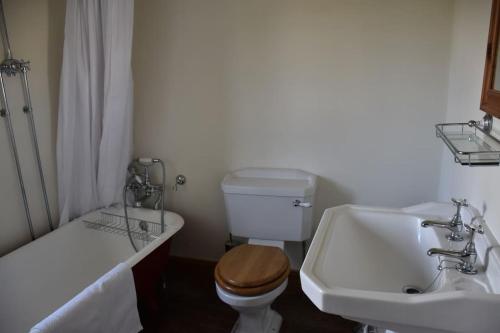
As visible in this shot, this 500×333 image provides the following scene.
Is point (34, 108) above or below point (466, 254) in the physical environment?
above

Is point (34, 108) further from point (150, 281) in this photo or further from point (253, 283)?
point (253, 283)

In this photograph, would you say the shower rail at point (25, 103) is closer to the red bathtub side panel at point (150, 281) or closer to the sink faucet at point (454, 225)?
the red bathtub side panel at point (150, 281)

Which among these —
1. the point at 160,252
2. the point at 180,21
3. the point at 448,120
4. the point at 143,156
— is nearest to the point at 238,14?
the point at 180,21

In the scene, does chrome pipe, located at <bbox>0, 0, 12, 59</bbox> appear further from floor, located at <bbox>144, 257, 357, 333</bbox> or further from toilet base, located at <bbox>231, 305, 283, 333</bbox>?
toilet base, located at <bbox>231, 305, 283, 333</bbox>

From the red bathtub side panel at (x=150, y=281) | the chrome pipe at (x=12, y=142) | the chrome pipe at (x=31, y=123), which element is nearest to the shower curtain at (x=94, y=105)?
the chrome pipe at (x=31, y=123)

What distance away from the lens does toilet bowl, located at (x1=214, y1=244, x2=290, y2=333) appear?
1899 millimetres

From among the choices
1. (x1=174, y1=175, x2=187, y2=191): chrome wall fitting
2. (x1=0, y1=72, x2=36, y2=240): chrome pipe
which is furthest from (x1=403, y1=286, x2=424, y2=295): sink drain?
(x1=0, y1=72, x2=36, y2=240): chrome pipe

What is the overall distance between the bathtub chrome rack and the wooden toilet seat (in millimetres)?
631

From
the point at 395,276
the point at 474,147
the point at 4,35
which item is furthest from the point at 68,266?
the point at 474,147

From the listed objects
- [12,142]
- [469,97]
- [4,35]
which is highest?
[4,35]

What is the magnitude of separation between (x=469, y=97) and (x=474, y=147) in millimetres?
511

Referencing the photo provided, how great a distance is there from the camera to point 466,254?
47.5 inches

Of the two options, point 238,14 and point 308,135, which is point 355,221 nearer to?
point 308,135

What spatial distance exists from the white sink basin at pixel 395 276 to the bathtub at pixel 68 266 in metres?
1.12
